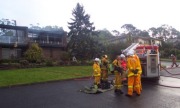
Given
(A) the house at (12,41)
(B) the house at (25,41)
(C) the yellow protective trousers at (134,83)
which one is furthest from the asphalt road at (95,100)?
(B) the house at (25,41)

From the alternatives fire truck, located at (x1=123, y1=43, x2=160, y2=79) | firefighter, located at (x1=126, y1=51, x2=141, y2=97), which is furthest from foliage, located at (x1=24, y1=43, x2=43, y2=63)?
firefighter, located at (x1=126, y1=51, x2=141, y2=97)

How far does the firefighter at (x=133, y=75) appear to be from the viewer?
1023cm

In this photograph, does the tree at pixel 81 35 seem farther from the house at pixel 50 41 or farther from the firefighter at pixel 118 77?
the firefighter at pixel 118 77

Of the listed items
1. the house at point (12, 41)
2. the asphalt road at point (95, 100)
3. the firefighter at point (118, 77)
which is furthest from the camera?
the house at point (12, 41)

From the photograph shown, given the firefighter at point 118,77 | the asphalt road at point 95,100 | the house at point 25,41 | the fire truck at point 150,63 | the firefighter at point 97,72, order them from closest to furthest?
1. the asphalt road at point 95,100
2. the firefighter at point 118,77
3. the firefighter at point 97,72
4. the fire truck at point 150,63
5. the house at point 25,41

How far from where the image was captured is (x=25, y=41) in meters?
35.6

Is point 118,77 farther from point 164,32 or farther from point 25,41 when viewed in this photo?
point 164,32

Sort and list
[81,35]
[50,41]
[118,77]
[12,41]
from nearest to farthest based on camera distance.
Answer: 1. [118,77]
2. [12,41]
3. [81,35]
4. [50,41]

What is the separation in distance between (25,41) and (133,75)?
27858 millimetres

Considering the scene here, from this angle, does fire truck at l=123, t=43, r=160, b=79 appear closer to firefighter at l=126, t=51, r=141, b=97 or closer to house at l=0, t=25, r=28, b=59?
firefighter at l=126, t=51, r=141, b=97

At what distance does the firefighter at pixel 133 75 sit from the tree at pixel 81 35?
23.7 metres

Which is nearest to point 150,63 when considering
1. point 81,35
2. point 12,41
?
point 81,35

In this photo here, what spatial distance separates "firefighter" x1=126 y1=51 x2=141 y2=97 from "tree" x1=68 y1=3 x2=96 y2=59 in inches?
931

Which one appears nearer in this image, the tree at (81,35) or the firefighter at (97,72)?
the firefighter at (97,72)
